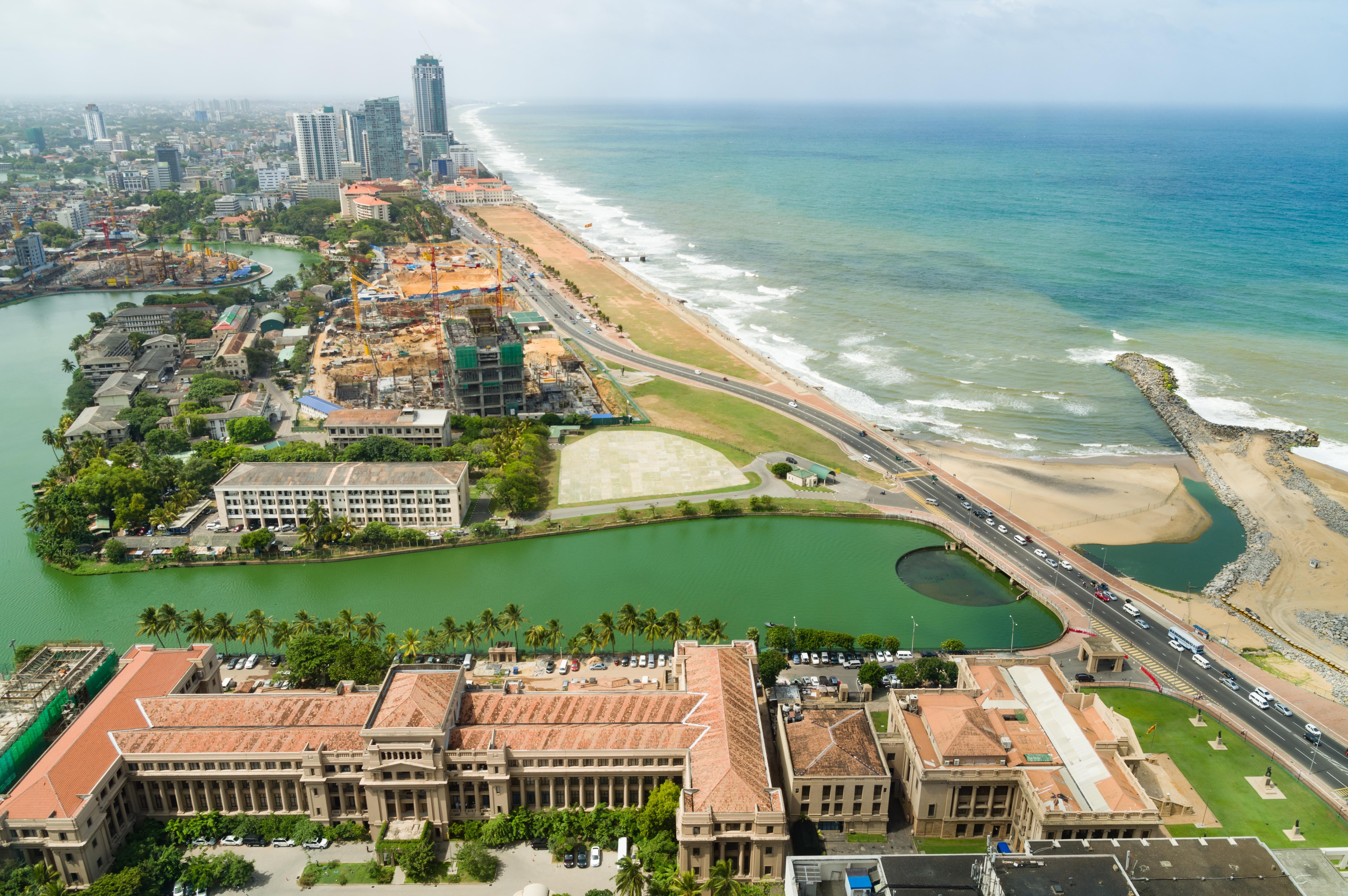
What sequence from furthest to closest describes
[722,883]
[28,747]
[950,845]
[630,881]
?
[28,747]
[950,845]
[630,881]
[722,883]

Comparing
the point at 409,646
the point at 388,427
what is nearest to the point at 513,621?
the point at 409,646

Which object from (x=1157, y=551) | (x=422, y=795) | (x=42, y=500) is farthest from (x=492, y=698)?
(x=1157, y=551)

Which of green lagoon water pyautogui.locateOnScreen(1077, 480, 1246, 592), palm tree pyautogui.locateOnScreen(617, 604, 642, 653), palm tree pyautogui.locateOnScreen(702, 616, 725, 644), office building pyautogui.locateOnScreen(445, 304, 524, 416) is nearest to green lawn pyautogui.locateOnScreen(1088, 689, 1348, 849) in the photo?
green lagoon water pyautogui.locateOnScreen(1077, 480, 1246, 592)

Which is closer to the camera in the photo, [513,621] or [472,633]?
[472,633]

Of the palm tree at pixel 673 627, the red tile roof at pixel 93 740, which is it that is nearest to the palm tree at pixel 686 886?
the palm tree at pixel 673 627

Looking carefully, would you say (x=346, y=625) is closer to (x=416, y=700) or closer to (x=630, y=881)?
(x=416, y=700)

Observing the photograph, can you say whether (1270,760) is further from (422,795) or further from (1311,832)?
(422,795)

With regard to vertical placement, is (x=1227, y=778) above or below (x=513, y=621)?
below
